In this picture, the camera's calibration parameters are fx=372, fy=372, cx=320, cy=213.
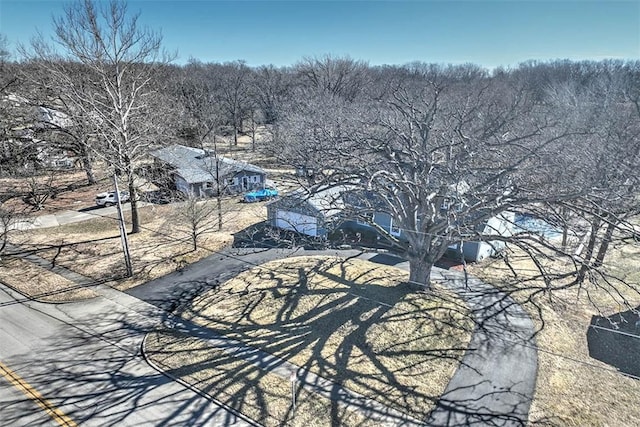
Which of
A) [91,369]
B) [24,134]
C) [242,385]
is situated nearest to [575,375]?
[242,385]

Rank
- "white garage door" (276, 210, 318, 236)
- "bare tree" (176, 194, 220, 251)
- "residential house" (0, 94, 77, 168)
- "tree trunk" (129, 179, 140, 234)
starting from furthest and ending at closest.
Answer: "residential house" (0, 94, 77, 168) → "white garage door" (276, 210, 318, 236) → "tree trunk" (129, 179, 140, 234) → "bare tree" (176, 194, 220, 251)

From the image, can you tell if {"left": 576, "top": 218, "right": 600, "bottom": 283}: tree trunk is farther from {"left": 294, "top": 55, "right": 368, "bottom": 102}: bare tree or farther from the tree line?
{"left": 294, "top": 55, "right": 368, "bottom": 102}: bare tree

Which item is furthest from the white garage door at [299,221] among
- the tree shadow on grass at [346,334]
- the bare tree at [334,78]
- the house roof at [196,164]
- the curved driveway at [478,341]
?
the bare tree at [334,78]

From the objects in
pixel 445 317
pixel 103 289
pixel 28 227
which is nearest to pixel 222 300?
pixel 103 289

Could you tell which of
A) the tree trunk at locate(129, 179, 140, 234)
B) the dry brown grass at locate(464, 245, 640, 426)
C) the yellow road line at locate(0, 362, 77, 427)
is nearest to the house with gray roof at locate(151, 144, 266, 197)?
the tree trunk at locate(129, 179, 140, 234)

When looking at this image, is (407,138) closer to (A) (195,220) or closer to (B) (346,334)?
(B) (346,334)

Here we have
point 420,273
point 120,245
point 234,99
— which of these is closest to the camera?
point 420,273

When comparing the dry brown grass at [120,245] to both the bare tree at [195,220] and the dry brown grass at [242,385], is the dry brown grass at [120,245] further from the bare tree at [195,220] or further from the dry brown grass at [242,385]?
the dry brown grass at [242,385]
